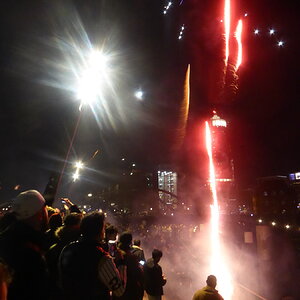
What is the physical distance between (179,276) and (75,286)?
48.7 ft

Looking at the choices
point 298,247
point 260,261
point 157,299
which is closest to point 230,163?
point 298,247

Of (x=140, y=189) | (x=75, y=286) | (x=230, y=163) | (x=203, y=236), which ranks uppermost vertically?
(x=230, y=163)

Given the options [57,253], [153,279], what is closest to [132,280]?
[57,253]

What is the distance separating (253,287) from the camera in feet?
80.9

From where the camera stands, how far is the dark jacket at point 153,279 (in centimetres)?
534

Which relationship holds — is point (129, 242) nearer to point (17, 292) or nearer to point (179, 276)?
point (17, 292)

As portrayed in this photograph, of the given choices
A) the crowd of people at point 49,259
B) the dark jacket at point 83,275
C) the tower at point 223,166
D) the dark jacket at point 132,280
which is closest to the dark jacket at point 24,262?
the crowd of people at point 49,259

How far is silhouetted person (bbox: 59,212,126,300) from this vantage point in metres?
2.22

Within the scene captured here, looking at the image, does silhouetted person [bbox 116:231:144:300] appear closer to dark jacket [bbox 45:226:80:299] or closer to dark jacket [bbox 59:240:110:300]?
dark jacket [bbox 45:226:80:299]

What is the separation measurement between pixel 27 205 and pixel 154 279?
4033 mm

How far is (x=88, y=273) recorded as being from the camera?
2227 millimetres

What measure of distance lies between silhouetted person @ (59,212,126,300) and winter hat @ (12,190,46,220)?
0.51 m

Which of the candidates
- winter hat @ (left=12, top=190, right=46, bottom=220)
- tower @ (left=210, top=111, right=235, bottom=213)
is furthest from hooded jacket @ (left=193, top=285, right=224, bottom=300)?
tower @ (left=210, top=111, right=235, bottom=213)

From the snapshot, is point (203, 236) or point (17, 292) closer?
point (17, 292)
